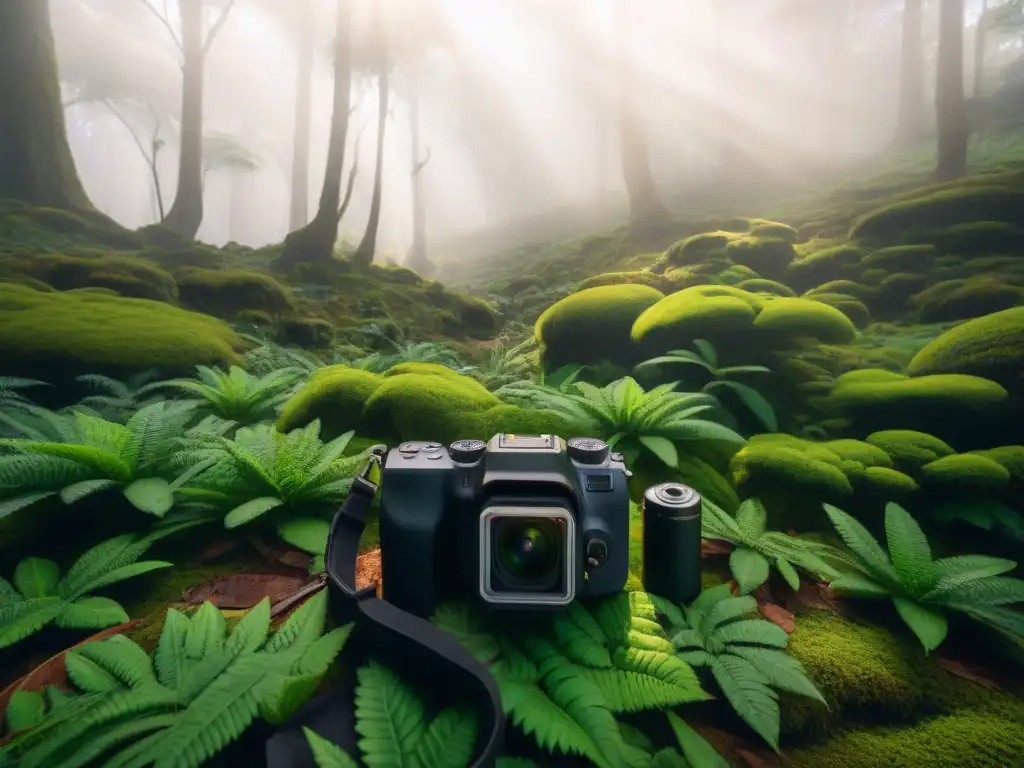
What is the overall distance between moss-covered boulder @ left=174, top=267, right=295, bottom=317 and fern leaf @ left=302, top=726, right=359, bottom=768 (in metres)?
7.28

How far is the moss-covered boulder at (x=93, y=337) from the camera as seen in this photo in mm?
3832

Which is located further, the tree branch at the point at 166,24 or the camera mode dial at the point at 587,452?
the tree branch at the point at 166,24

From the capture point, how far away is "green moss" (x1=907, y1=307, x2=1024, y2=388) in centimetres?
311

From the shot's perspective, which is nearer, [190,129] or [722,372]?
[722,372]

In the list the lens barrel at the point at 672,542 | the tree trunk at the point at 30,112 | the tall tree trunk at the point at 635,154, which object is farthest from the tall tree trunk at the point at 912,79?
the tree trunk at the point at 30,112

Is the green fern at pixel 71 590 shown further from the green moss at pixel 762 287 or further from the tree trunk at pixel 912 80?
the tree trunk at pixel 912 80

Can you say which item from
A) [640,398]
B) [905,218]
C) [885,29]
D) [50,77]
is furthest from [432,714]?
[885,29]

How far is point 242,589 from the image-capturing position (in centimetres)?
166

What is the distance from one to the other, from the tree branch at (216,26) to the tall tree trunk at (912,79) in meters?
14.8

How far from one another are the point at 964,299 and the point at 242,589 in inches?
281

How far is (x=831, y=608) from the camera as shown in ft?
5.52

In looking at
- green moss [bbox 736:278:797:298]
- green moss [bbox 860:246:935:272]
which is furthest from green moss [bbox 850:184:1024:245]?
green moss [bbox 736:278:797:298]

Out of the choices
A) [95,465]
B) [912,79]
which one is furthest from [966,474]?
[912,79]

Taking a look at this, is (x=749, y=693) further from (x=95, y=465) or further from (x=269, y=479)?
(x=95, y=465)
